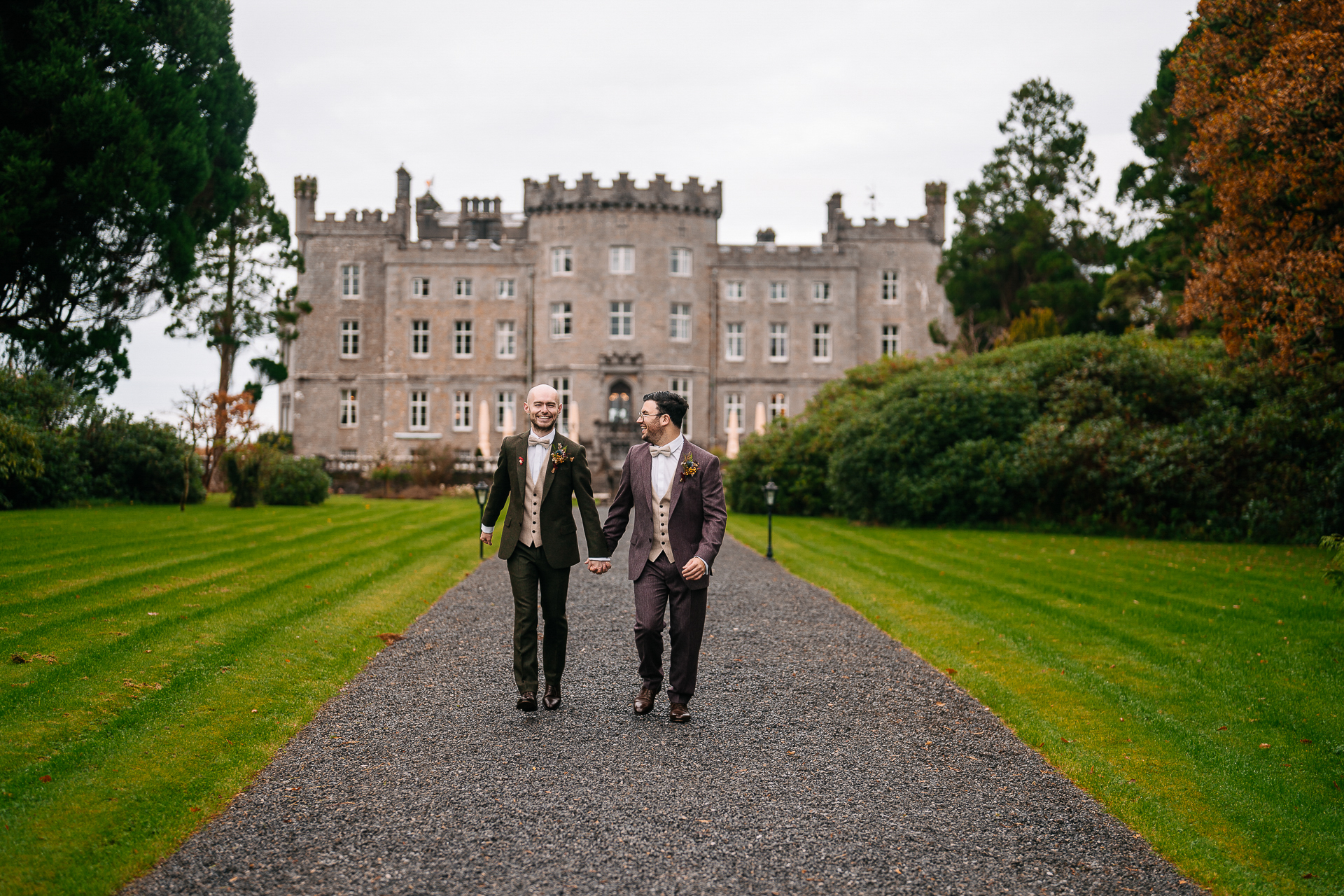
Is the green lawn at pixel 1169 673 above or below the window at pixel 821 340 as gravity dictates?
below

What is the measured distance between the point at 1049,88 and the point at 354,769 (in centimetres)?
4724

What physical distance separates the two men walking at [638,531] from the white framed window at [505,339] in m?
37.1

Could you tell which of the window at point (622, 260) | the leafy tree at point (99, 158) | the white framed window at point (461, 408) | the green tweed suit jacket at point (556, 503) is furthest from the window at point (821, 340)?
the green tweed suit jacket at point (556, 503)

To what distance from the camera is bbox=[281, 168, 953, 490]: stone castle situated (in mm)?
Result: 41031

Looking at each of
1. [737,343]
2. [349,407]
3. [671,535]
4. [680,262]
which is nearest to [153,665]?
[671,535]

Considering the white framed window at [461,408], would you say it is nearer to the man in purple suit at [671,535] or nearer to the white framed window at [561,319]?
the white framed window at [561,319]

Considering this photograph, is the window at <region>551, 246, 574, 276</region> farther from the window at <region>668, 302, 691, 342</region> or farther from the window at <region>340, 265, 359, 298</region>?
the window at <region>340, 265, 359, 298</region>

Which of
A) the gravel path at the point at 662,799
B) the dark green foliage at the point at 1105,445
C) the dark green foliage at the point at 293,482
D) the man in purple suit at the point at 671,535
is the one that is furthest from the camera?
the dark green foliage at the point at 293,482

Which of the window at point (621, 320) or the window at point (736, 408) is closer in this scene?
the window at point (621, 320)

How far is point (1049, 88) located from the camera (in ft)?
147

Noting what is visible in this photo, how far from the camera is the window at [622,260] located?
135ft

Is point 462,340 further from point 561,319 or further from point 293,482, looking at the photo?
point 293,482

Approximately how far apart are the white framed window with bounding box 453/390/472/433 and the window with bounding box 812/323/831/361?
14.6m

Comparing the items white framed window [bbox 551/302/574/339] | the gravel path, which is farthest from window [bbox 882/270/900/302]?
the gravel path
